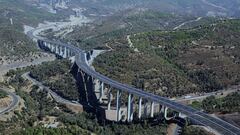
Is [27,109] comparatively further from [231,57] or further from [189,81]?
[231,57]

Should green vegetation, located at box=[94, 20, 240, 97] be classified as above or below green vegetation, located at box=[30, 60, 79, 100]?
above

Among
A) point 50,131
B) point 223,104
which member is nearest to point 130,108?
point 223,104

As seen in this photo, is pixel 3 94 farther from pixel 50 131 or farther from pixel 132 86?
pixel 132 86

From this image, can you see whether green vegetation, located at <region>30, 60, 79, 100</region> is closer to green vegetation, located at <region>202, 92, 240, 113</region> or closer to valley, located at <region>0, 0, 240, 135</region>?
valley, located at <region>0, 0, 240, 135</region>

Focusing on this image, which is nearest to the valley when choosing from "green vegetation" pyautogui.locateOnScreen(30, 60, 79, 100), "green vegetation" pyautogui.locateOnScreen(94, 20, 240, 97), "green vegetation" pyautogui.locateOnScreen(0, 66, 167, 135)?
"green vegetation" pyautogui.locateOnScreen(30, 60, 79, 100)

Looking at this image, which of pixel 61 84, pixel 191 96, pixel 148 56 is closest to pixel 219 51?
pixel 148 56

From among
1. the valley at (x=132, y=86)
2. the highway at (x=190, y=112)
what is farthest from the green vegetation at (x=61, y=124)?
the highway at (x=190, y=112)
